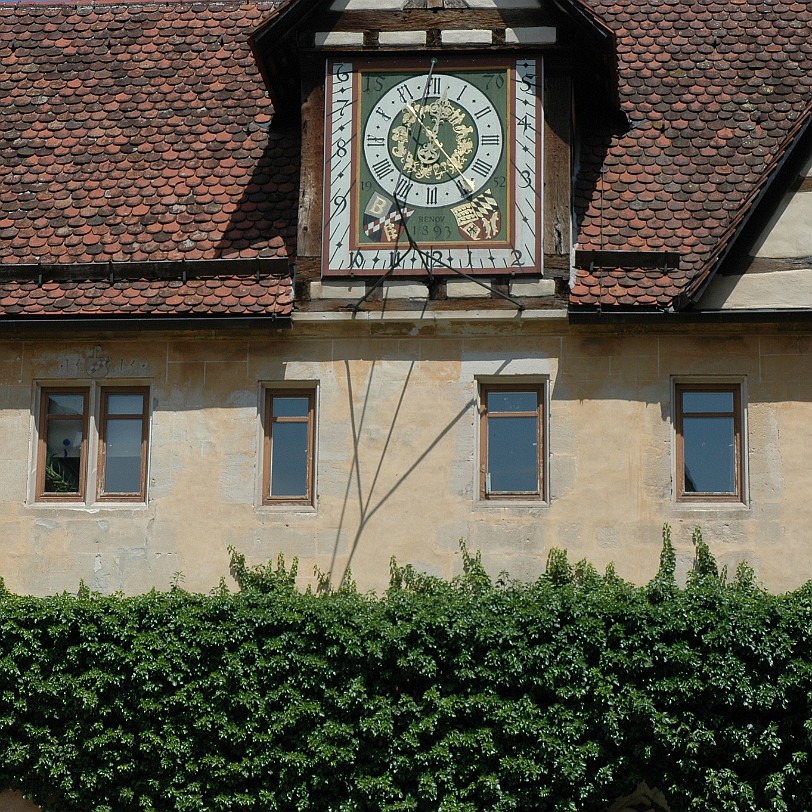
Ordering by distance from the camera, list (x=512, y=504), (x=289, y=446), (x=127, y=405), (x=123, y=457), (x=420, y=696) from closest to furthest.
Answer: (x=420, y=696) → (x=512, y=504) → (x=289, y=446) → (x=123, y=457) → (x=127, y=405)

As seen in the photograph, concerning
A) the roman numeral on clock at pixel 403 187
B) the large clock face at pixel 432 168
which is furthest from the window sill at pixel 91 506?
the roman numeral on clock at pixel 403 187

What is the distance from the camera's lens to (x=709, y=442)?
18094mm

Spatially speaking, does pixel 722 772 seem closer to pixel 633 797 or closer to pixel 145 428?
pixel 633 797

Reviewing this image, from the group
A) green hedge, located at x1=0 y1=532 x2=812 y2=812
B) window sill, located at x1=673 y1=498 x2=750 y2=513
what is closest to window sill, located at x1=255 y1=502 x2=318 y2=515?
green hedge, located at x1=0 y1=532 x2=812 y2=812

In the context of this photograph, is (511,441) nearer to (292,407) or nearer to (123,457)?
(292,407)

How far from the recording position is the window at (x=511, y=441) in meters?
18.1

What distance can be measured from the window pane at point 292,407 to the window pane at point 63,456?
223cm

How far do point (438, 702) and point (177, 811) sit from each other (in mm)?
2879

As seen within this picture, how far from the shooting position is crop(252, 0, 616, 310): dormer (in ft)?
60.0

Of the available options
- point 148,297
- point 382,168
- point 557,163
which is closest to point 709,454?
point 557,163

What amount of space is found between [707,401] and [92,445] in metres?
6.86

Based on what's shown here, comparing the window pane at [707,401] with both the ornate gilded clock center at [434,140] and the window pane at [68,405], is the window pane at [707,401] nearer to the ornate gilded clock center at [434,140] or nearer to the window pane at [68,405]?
the ornate gilded clock center at [434,140]

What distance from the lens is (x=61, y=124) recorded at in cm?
2088

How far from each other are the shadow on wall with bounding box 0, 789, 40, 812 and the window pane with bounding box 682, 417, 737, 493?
7.83 meters
